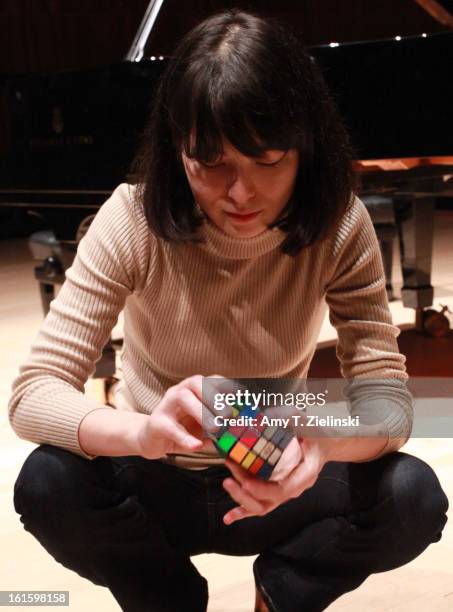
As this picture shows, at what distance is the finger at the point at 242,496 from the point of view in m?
1.10

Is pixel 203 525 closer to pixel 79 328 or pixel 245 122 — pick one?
pixel 79 328

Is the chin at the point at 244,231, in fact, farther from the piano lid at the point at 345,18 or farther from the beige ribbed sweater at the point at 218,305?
the piano lid at the point at 345,18

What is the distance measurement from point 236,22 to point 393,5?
5.31 meters

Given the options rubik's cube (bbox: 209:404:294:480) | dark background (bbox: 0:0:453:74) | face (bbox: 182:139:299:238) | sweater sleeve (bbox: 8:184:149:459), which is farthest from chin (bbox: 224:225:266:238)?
dark background (bbox: 0:0:453:74)

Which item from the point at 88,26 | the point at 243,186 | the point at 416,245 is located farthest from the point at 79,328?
the point at 88,26

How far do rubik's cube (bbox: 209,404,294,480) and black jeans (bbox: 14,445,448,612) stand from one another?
27 cm

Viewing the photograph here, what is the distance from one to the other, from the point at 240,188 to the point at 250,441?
0.33m

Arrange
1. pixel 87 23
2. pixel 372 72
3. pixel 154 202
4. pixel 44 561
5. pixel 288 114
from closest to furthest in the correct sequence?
pixel 288 114
pixel 154 202
pixel 44 561
pixel 372 72
pixel 87 23

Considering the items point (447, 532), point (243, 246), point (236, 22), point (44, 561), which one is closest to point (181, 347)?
point (243, 246)

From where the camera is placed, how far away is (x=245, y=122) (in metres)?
1.16

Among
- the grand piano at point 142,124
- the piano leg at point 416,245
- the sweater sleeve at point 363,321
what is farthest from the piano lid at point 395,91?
the sweater sleeve at point 363,321

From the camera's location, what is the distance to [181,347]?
4.54ft

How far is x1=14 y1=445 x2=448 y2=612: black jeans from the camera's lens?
128cm

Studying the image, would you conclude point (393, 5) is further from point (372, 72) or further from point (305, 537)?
point (305, 537)
